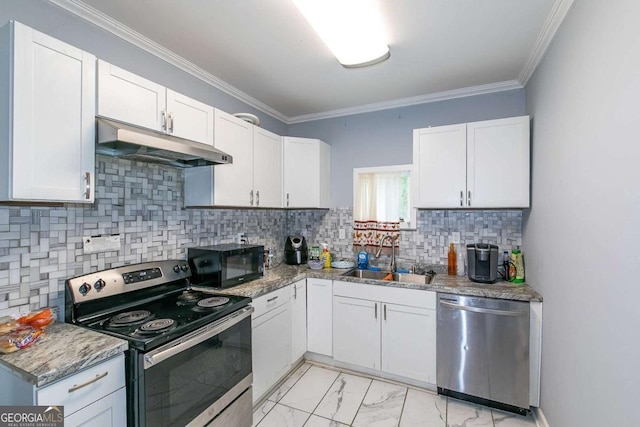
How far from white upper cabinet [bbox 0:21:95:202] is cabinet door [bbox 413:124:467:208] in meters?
2.29

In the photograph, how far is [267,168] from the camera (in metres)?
2.73

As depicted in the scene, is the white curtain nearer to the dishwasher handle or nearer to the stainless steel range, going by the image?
the dishwasher handle

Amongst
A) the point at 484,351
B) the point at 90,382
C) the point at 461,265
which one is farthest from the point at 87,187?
the point at 461,265

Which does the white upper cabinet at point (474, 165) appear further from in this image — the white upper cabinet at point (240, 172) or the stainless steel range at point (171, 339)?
the stainless steel range at point (171, 339)

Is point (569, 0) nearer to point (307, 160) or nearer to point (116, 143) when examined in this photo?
point (307, 160)

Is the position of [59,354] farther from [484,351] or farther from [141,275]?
[484,351]

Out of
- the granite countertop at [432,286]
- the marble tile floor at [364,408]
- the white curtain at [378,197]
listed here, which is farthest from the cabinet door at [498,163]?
the marble tile floor at [364,408]

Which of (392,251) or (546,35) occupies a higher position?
(546,35)

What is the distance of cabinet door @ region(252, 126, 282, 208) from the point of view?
2.60 meters

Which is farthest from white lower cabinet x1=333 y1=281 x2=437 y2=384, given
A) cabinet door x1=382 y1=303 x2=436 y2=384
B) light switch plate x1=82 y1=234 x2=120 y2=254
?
light switch plate x1=82 y1=234 x2=120 y2=254

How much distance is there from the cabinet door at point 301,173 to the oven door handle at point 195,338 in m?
1.36

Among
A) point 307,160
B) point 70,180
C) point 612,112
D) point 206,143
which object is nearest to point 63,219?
point 70,180

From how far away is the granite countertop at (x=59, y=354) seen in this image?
1.04 metres

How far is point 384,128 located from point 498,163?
3.84 ft
